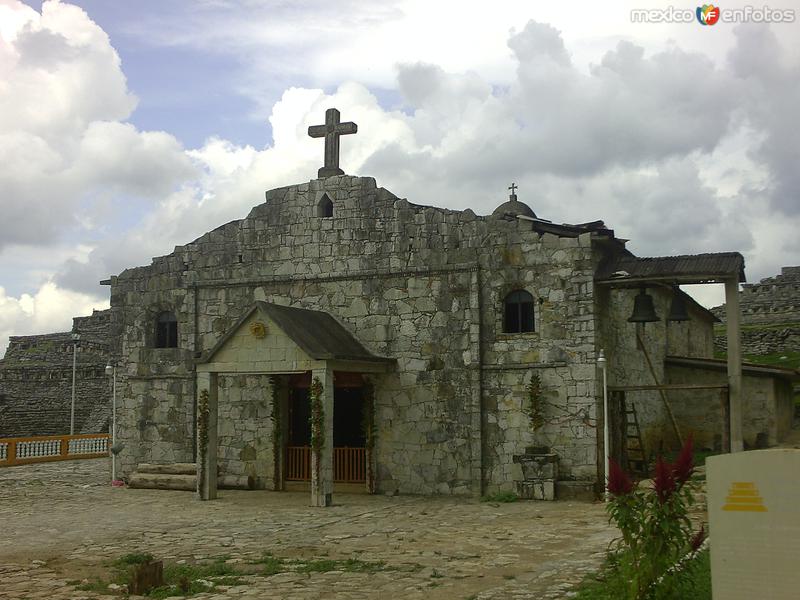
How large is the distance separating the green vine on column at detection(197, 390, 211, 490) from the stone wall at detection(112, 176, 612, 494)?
2109mm

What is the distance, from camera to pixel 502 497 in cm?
1861

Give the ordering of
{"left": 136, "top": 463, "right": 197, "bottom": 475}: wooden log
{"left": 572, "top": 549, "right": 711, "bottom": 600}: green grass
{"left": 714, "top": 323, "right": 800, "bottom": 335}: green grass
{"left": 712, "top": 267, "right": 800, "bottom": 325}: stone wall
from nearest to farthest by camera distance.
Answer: {"left": 572, "top": 549, "right": 711, "bottom": 600}: green grass → {"left": 136, "top": 463, "right": 197, "bottom": 475}: wooden log → {"left": 714, "top": 323, "right": 800, "bottom": 335}: green grass → {"left": 712, "top": 267, "right": 800, "bottom": 325}: stone wall

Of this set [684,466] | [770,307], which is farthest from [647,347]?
[770,307]

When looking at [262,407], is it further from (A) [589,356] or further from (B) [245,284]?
(A) [589,356]

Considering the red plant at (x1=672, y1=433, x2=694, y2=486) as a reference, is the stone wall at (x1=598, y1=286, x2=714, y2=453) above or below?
above

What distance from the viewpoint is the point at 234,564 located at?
1178cm

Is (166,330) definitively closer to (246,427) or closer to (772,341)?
(246,427)

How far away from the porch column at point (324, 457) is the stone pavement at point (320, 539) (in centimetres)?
43

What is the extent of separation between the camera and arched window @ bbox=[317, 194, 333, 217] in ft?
71.0

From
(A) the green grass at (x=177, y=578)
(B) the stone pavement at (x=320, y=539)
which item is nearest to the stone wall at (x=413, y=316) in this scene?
(B) the stone pavement at (x=320, y=539)

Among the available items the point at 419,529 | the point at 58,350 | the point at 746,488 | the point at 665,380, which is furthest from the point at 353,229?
the point at 58,350

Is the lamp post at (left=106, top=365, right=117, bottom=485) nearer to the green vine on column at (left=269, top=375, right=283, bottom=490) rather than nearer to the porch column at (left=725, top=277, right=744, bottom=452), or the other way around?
the green vine on column at (left=269, top=375, right=283, bottom=490)

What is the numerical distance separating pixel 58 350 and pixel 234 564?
39.1 metres

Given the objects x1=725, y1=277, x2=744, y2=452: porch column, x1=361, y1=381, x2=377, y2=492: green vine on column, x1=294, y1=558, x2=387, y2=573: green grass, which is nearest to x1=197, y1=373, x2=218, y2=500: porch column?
x1=361, y1=381, x2=377, y2=492: green vine on column
